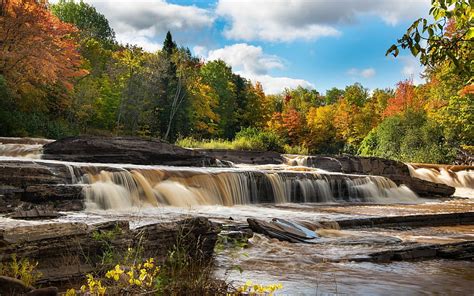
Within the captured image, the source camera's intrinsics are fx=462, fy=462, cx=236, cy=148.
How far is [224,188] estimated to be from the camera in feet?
50.3

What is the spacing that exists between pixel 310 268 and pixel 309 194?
11208 millimetres

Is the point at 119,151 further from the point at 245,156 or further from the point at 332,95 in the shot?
the point at 332,95

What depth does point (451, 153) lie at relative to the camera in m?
34.1

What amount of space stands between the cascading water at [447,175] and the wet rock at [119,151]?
13.9m

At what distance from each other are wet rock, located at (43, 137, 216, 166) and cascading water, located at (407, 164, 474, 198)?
45.6 ft

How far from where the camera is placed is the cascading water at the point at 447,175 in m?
26.7

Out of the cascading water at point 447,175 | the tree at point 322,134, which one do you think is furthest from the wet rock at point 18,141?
the tree at point 322,134

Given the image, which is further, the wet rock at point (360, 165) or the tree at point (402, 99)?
the tree at point (402, 99)

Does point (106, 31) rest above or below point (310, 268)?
above

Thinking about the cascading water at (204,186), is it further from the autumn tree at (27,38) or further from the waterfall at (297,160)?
the waterfall at (297,160)

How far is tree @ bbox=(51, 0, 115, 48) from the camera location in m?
65.6

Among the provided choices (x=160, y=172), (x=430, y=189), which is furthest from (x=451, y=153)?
(x=160, y=172)

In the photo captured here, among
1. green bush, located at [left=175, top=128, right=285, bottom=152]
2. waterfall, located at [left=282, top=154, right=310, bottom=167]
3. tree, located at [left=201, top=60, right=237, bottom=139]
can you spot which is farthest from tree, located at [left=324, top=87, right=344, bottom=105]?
waterfall, located at [left=282, top=154, right=310, bottom=167]

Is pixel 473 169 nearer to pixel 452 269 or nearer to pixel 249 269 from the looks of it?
pixel 452 269
